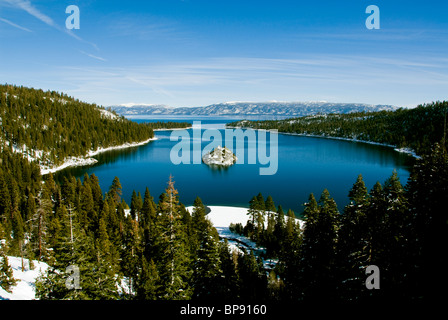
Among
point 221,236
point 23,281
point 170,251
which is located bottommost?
point 221,236

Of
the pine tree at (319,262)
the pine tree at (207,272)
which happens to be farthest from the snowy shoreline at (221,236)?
the pine tree at (319,262)

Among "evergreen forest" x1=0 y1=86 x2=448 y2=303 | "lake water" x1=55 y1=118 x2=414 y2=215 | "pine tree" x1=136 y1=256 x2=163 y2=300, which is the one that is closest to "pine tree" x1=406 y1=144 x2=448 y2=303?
"evergreen forest" x1=0 y1=86 x2=448 y2=303

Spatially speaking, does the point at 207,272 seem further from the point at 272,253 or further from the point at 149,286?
the point at 272,253

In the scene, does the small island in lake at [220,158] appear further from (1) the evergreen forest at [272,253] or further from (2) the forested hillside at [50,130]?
(1) the evergreen forest at [272,253]

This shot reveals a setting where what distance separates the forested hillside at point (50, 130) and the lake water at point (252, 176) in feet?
56.9

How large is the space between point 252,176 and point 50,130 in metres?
111

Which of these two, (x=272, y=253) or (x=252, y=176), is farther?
(x=252, y=176)

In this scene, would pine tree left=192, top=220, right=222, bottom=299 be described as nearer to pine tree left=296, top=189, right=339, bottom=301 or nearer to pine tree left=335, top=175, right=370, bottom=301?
pine tree left=296, top=189, right=339, bottom=301

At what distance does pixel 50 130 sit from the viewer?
144 metres

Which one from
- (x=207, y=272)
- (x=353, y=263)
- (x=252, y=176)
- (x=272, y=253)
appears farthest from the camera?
(x=252, y=176)

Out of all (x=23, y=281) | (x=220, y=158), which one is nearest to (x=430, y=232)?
(x=23, y=281)

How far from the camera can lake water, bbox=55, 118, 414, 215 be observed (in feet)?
235

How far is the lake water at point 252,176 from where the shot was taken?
71500mm
